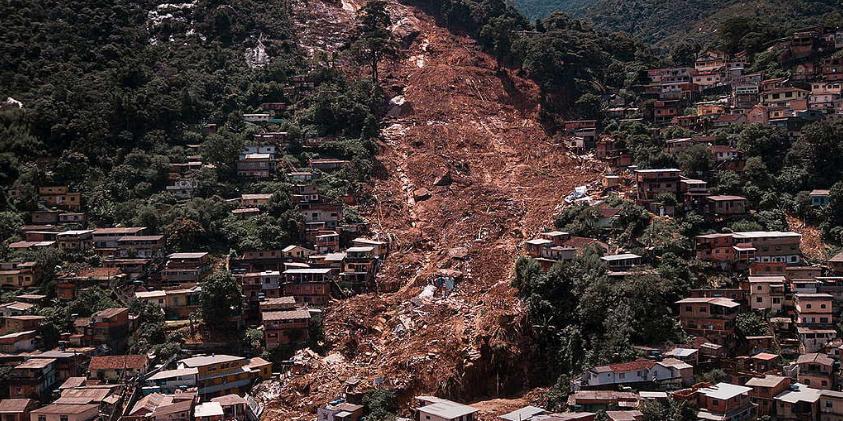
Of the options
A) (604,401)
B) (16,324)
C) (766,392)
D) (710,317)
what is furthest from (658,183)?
(16,324)

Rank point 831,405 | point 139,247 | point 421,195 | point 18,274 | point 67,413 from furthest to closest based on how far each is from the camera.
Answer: point 421,195
point 139,247
point 18,274
point 67,413
point 831,405

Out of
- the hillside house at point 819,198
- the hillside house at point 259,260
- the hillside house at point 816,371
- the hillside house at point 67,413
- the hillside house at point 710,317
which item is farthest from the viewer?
the hillside house at point 259,260

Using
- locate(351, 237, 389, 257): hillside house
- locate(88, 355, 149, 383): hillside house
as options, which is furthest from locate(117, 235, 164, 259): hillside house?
locate(351, 237, 389, 257): hillside house

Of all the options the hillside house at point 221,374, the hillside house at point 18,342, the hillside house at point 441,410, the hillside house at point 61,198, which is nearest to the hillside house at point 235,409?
the hillside house at point 221,374

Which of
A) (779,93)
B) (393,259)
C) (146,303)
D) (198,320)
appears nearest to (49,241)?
(146,303)

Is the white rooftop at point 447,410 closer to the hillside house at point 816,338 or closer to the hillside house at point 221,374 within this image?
the hillside house at point 221,374

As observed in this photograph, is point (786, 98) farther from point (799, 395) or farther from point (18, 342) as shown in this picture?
point (18, 342)

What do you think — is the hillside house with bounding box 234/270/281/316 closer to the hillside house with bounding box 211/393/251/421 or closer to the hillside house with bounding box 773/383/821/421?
the hillside house with bounding box 211/393/251/421
